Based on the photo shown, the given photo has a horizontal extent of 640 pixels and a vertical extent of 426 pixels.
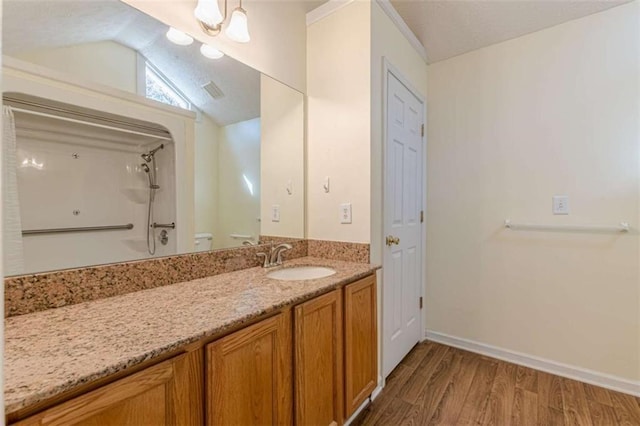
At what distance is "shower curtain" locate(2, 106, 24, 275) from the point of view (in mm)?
939

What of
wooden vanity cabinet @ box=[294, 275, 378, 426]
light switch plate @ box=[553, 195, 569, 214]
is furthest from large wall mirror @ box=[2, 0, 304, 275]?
light switch plate @ box=[553, 195, 569, 214]

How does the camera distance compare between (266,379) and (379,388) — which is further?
(379,388)

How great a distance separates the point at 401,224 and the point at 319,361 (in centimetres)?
116

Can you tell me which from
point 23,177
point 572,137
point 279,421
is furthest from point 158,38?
point 572,137

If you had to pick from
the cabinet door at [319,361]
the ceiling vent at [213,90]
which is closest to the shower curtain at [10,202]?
the ceiling vent at [213,90]

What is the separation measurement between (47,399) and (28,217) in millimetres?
693

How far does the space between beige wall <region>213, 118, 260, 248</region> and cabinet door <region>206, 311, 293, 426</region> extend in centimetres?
67

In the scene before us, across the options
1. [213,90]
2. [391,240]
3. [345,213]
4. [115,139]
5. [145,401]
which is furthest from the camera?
[391,240]

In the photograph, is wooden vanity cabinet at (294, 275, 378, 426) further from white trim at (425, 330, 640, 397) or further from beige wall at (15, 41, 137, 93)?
beige wall at (15, 41, 137, 93)

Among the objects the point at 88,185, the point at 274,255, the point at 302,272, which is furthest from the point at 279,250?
the point at 88,185

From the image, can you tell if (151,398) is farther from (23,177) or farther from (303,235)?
(303,235)

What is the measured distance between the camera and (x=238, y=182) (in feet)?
5.74

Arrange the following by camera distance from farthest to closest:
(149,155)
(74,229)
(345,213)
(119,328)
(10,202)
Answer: (345,213) < (149,155) < (74,229) < (10,202) < (119,328)

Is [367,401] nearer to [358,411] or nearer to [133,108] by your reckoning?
[358,411]
